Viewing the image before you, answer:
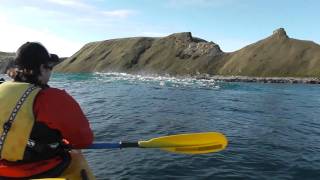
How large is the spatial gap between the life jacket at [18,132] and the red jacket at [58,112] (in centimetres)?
10

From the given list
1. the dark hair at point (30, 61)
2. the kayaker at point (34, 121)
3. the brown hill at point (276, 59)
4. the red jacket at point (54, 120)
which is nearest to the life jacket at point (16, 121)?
the kayaker at point (34, 121)

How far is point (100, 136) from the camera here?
21922 mm

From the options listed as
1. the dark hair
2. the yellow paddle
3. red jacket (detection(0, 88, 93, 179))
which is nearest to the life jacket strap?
red jacket (detection(0, 88, 93, 179))

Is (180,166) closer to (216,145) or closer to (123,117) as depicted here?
(216,145)

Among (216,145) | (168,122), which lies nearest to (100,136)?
(168,122)

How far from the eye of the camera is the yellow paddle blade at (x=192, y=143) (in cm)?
855

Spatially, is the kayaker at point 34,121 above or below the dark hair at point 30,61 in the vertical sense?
below

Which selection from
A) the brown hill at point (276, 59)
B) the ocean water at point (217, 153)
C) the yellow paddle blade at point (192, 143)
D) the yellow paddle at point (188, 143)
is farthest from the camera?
the brown hill at point (276, 59)

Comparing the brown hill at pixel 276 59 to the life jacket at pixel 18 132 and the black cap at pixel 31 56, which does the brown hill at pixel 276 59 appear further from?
the life jacket at pixel 18 132

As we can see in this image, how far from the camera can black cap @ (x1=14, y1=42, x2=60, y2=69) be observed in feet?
20.0

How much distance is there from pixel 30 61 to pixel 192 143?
4.00 meters

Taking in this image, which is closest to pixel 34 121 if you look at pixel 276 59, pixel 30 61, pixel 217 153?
pixel 30 61

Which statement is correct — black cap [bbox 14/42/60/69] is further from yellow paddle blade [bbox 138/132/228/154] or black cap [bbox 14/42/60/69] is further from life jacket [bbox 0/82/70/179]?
yellow paddle blade [bbox 138/132/228/154]

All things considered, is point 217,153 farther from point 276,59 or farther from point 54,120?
point 276,59
